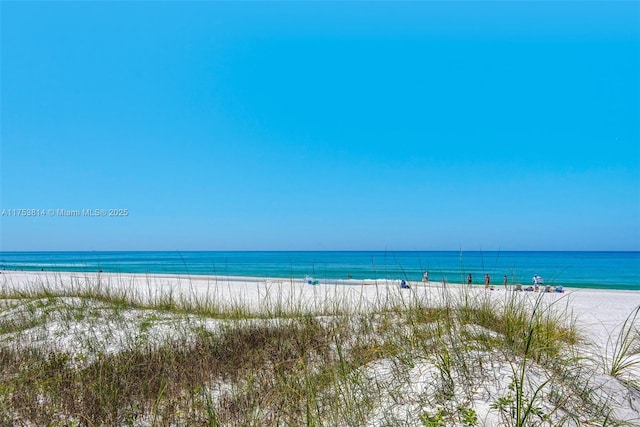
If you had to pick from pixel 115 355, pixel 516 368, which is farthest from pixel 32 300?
pixel 516 368

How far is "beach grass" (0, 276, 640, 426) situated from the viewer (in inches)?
118

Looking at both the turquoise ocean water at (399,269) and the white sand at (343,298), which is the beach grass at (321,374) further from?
the turquoise ocean water at (399,269)

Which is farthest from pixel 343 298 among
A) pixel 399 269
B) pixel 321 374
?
pixel 399 269

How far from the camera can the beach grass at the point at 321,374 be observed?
3010 mm

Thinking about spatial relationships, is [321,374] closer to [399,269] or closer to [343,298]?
[343,298]

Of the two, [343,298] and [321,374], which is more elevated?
[343,298]

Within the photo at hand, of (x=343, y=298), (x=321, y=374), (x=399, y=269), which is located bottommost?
(x=399, y=269)

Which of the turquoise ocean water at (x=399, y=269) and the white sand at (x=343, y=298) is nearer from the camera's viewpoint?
the white sand at (x=343, y=298)

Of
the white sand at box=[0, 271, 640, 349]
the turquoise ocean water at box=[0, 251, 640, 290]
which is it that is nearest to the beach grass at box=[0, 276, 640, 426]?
the white sand at box=[0, 271, 640, 349]

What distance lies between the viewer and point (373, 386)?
3.55 metres

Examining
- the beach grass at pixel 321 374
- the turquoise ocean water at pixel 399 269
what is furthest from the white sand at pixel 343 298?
the beach grass at pixel 321 374

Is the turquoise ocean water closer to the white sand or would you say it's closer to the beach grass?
the white sand

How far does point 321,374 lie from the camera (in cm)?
396

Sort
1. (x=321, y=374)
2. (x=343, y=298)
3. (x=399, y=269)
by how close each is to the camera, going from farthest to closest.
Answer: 1. (x=399, y=269)
2. (x=343, y=298)
3. (x=321, y=374)
